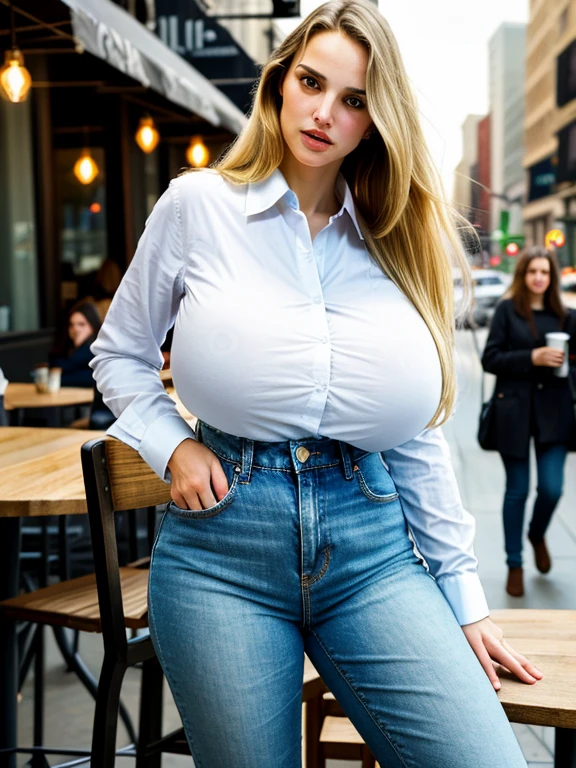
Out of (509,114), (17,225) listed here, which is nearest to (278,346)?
(17,225)

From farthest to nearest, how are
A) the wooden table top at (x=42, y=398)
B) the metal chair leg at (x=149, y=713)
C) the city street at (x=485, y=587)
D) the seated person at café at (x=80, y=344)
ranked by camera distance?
the seated person at café at (x=80, y=344) < the wooden table top at (x=42, y=398) < the city street at (x=485, y=587) < the metal chair leg at (x=149, y=713)

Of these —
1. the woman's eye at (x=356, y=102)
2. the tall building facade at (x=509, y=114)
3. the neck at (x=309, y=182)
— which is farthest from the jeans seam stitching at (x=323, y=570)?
the tall building facade at (x=509, y=114)

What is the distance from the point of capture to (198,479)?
1.57 m

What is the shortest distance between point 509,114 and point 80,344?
4284 inches

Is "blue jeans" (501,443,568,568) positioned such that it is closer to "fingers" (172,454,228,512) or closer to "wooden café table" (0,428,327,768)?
"wooden café table" (0,428,327,768)

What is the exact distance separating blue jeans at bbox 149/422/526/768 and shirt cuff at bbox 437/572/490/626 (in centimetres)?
6

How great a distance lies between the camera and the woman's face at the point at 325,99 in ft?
5.46

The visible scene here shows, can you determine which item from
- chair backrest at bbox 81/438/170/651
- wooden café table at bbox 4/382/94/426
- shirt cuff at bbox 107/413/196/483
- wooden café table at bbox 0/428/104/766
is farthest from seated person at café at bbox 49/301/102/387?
shirt cuff at bbox 107/413/196/483

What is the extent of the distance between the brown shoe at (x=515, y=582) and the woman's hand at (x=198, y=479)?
3.77 metres

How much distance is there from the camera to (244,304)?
159 centimetres

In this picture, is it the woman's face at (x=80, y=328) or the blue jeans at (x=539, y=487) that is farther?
the woman's face at (x=80, y=328)

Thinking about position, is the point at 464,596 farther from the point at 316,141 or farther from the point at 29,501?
the point at 29,501

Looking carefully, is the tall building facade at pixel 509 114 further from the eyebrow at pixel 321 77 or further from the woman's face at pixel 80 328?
the eyebrow at pixel 321 77

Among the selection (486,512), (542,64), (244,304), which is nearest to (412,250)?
(244,304)
